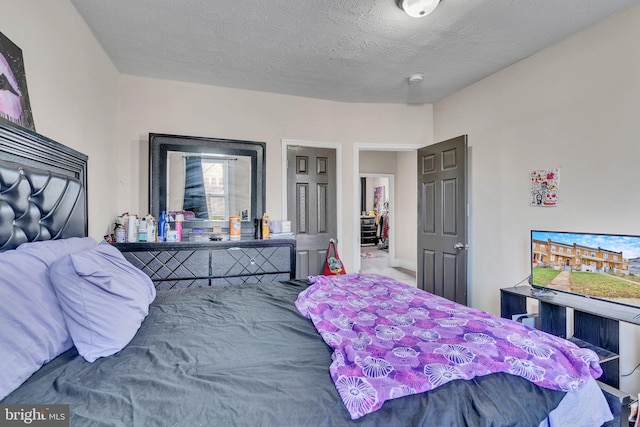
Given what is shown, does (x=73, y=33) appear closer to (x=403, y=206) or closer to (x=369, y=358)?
(x=369, y=358)

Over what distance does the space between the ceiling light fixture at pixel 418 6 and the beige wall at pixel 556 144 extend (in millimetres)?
1382

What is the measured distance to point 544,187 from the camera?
105 inches

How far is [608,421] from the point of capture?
112 cm

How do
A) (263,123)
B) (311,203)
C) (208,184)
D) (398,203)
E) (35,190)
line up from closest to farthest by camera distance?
(35,190)
(208,184)
(263,123)
(311,203)
(398,203)

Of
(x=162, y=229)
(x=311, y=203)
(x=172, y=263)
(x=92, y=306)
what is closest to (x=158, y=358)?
(x=92, y=306)

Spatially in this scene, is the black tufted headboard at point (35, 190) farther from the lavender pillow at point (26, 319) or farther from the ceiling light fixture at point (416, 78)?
the ceiling light fixture at point (416, 78)

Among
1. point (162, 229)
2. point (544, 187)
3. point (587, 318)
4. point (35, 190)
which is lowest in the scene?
point (587, 318)

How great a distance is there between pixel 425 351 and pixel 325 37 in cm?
236

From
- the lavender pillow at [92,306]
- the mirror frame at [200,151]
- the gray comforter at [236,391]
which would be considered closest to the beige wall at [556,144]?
the gray comforter at [236,391]

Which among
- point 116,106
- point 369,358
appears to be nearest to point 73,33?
point 116,106

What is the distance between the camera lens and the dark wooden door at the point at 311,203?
369 centimetres

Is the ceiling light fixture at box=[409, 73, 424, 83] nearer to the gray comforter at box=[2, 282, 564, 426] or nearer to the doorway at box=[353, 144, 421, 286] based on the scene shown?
the doorway at box=[353, 144, 421, 286]

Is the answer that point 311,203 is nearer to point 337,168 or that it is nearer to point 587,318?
point 337,168

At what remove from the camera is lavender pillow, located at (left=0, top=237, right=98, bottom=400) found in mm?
879
